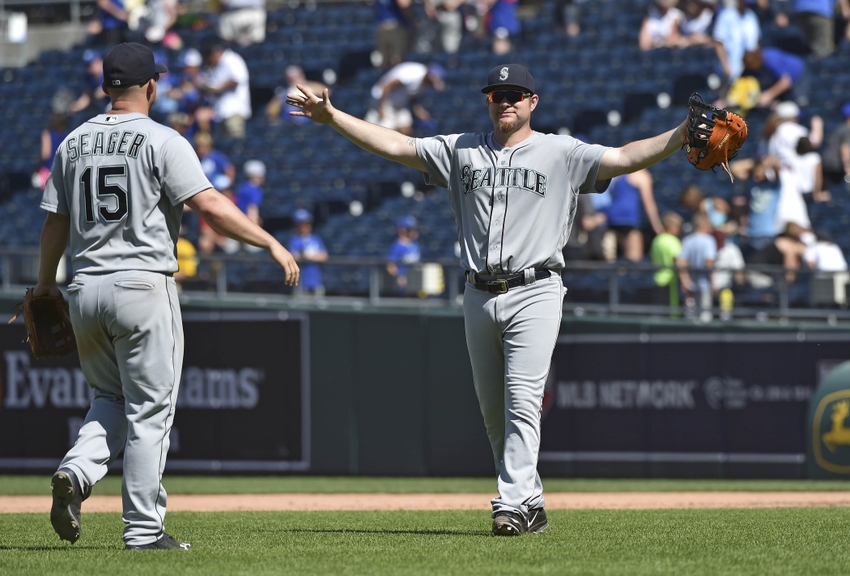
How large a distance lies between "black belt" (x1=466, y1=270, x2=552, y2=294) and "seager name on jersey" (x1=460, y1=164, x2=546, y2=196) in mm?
348

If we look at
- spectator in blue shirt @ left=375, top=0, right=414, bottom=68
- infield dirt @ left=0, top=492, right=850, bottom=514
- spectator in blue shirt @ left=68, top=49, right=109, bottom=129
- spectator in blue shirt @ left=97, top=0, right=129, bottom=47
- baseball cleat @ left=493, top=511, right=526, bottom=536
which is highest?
spectator in blue shirt @ left=97, top=0, right=129, bottom=47

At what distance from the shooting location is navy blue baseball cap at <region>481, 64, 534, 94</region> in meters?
5.62

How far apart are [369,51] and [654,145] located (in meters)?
13.0

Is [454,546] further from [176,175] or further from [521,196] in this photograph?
[176,175]

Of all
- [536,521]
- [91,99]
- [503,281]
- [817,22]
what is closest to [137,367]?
[503,281]

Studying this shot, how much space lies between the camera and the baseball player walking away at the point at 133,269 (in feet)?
16.1

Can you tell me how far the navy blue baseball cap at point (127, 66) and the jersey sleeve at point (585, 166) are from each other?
184 cm

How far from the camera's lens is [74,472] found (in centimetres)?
486

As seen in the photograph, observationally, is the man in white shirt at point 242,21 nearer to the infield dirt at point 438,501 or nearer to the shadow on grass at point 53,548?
the infield dirt at point 438,501

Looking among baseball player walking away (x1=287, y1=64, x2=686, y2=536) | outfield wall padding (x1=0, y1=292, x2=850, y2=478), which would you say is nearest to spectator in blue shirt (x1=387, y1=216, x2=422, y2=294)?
outfield wall padding (x1=0, y1=292, x2=850, y2=478)

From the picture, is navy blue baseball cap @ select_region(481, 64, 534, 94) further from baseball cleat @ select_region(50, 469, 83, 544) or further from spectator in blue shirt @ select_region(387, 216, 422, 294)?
spectator in blue shirt @ select_region(387, 216, 422, 294)

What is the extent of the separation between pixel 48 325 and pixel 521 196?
6.69 feet

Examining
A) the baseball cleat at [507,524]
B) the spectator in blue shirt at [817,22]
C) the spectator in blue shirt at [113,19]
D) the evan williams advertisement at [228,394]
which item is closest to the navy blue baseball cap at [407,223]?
the evan williams advertisement at [228,394]

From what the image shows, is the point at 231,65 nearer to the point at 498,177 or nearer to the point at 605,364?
the point at 605,364
